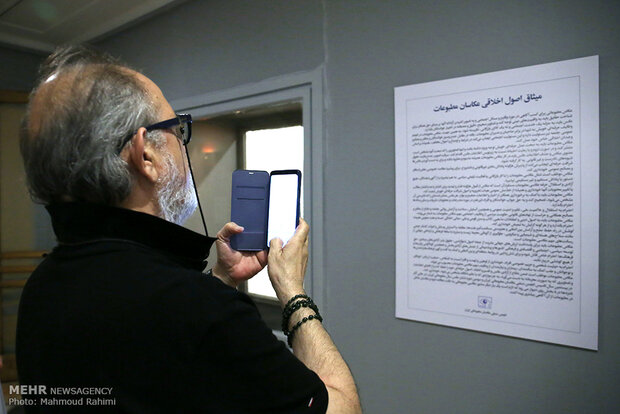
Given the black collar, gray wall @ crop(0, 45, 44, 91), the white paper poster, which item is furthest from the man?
gray wall @ crop(0, 45, 44, 91)

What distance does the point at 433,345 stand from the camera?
4.39 feet

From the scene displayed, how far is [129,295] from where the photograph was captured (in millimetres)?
495

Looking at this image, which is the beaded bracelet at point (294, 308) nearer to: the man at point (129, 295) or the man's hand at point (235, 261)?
the man at point (129, 295)

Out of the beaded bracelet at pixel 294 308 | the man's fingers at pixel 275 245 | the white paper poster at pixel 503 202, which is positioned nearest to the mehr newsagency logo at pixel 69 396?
the beaded bracelet at pixel 294 308

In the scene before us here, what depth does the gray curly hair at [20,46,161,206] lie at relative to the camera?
55 centimetres

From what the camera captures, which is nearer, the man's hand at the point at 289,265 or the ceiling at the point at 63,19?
the man's hand at the point at 289,265

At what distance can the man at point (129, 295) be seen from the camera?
49 centimetres

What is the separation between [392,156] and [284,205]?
655 mm

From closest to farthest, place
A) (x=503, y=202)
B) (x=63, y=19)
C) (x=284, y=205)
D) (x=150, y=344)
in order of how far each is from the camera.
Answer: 1. (x=150, y=344)
2. (x=284, y=205)
3. (x=503, y=202)
4. (x=63, y=19)

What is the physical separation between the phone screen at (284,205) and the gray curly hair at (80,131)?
0.35 metres

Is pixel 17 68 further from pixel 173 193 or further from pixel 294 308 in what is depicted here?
pixel 294 308

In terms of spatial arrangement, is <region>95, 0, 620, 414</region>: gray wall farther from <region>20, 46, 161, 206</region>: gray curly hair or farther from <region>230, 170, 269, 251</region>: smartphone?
<region>20, 46, 161, 206</region>: gray curly hair

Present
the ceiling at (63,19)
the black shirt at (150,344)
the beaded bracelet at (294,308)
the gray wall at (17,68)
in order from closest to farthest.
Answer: the black shirt at (150,344)
the beaded bracelet at (294,308)
the ceiling at (63,19)
the gray wall at (17,68)

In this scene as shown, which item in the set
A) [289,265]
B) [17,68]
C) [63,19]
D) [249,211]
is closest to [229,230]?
[249,211]
